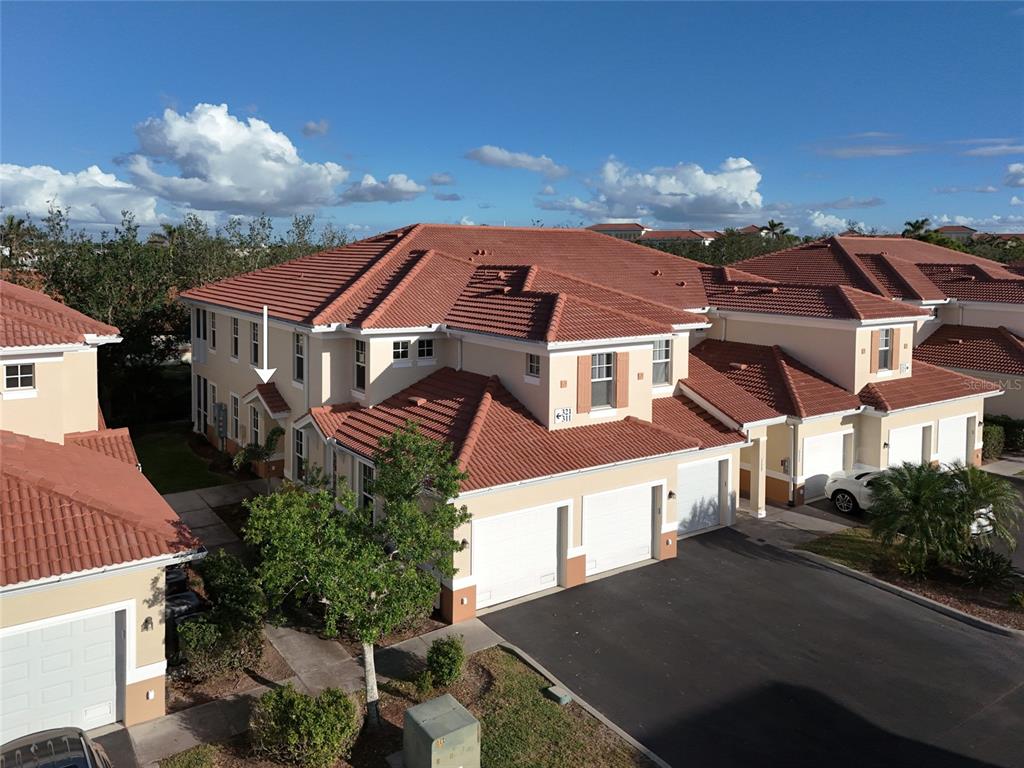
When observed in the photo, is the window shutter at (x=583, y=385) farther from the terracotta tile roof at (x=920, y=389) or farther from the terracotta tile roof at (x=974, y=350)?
the terracotta tile roof at (x=974, y=350)

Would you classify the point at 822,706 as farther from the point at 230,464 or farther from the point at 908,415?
the point at 230,464

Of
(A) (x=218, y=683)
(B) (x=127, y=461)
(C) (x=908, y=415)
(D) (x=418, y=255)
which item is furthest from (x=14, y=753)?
(C) (x=908, y=415)

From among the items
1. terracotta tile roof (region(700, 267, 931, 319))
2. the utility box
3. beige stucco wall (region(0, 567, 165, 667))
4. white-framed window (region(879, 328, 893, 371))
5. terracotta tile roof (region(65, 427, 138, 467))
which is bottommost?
the utility box

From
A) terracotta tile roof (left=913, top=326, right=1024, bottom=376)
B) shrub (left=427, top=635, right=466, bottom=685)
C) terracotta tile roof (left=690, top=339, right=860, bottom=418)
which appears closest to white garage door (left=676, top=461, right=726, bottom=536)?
terracotta tile roof (left=690, top=339, right=860, bottom=418)

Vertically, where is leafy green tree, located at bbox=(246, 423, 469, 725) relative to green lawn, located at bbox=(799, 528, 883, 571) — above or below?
above

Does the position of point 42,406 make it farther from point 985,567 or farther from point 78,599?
point 985,567

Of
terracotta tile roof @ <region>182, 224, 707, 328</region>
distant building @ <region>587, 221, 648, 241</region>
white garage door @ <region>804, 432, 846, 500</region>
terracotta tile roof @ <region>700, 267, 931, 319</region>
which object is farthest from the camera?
distant building @ <region>587, 221, 648, 241</region>

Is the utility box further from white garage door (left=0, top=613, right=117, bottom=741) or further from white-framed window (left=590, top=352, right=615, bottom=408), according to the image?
white-framed window (left=590, top=352, right=615, bottom=408)
